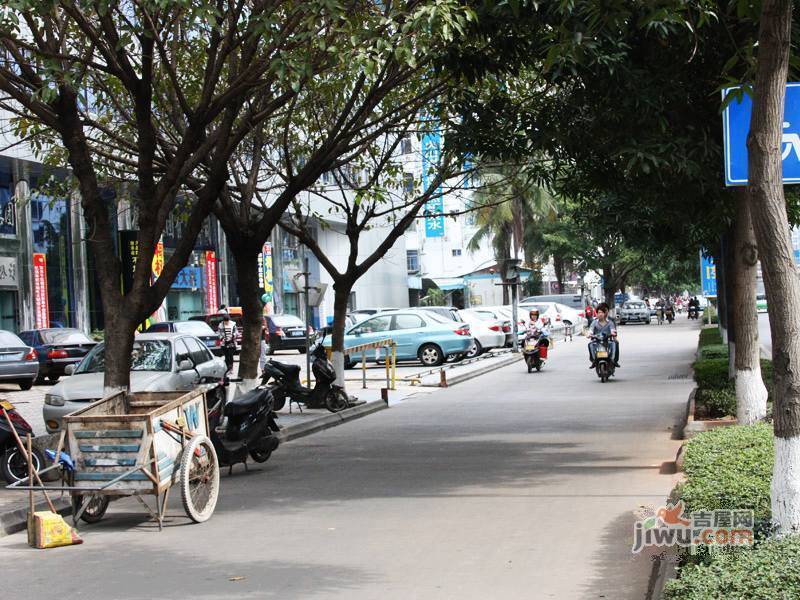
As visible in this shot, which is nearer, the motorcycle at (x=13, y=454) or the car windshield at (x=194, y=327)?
the motorcycle at (x=13, y=454)

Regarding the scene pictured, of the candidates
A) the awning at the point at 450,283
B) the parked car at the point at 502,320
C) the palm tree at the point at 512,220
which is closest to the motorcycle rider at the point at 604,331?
the parked car at the point at 502,320

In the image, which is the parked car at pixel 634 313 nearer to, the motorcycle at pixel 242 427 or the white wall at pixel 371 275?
the white wall at pixel 371 275

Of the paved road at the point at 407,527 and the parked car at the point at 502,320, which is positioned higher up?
the parked car at the point at 502,320

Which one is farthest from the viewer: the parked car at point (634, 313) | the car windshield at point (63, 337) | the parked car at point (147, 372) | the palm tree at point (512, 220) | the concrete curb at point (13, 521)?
the parked car at point (634, 313)

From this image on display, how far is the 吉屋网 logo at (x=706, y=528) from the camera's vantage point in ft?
18.6

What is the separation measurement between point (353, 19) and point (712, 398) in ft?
22.6

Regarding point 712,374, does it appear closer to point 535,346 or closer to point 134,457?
point 134,457

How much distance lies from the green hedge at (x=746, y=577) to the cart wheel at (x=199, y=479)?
501 centimetres

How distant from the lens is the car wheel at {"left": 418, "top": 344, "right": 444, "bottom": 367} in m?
31.4

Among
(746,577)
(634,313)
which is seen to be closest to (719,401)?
(746,577)

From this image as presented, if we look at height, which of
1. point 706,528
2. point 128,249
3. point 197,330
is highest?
point 128,249

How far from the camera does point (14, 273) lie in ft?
112

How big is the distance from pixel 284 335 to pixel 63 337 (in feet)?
36.6

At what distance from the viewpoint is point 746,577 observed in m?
4.62
